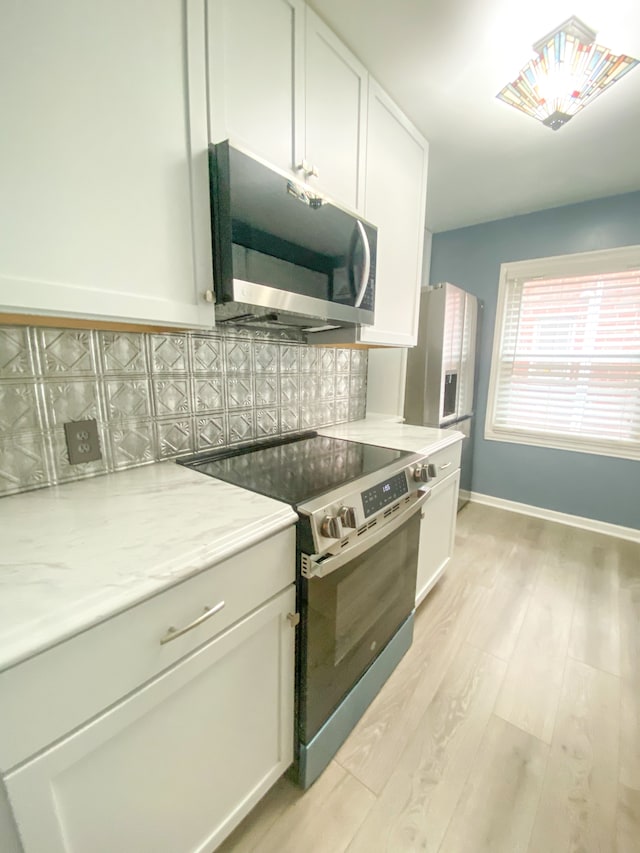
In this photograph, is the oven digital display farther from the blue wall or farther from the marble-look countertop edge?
the blue wall

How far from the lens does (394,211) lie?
1.63 metres

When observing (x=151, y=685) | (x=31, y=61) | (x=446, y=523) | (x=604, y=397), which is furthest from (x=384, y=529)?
(x=604, y=397)

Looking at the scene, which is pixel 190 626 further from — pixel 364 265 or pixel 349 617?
pixel 364 265

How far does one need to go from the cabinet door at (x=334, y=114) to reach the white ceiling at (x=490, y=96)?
65 mm

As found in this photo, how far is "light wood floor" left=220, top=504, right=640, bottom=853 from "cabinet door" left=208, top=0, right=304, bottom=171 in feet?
6.34

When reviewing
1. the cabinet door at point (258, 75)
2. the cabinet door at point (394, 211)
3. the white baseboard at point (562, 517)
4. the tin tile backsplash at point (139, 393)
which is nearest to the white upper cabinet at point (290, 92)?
the cabinet door at point (258, 75)

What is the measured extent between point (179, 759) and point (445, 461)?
143 centimetres

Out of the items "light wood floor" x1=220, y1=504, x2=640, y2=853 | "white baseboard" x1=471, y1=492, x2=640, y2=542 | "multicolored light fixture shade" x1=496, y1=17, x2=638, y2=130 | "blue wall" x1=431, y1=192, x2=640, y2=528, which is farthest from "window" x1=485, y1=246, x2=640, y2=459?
"multicolored light fixture shade" x1=496, y1=17, x2=638, y2=130

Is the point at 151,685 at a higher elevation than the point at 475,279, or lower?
lower

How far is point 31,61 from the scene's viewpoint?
64 cm

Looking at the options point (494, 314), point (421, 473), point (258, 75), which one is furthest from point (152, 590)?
point (494, 314)

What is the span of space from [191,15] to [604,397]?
123 inches

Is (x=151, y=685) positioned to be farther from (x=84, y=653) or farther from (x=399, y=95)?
(x=399, y=95)

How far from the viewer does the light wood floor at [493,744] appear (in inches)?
38.0
